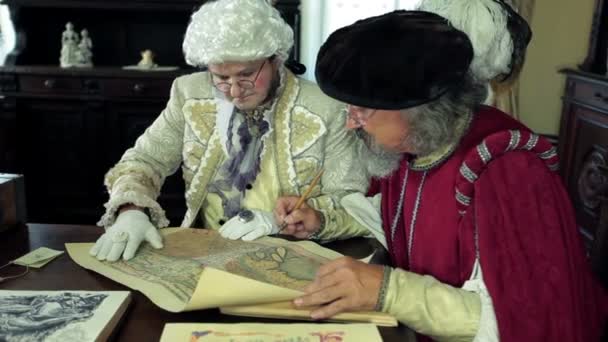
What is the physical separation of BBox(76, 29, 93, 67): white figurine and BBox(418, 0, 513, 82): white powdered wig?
2.78 metres

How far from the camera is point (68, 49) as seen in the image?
3.18 m

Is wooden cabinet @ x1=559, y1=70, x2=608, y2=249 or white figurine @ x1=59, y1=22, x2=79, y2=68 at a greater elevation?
white figurine @ x1=59, y1=22, x2=79, y2=68

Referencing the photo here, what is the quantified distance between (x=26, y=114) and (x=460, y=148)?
287 cm

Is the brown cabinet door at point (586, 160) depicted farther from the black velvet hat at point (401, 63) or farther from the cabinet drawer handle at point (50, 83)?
the cabinet drawer handle at point (50, 83)

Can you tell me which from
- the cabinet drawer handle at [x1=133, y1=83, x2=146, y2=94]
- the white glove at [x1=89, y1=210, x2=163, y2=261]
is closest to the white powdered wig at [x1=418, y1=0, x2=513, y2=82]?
the white glove at [x1=89, y1=210, x2=163, y2=261]

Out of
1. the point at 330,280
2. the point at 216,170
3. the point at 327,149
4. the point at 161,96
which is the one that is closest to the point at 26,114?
the point at 161,96

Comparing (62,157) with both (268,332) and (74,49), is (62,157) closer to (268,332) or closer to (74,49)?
(74,49)

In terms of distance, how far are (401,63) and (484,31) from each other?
0.17m

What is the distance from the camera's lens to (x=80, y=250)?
1.07 meters

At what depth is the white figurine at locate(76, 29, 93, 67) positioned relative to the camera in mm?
3221

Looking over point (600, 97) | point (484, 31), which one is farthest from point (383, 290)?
point (600, 97)

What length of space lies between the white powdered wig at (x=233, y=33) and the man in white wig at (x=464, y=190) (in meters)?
0.39

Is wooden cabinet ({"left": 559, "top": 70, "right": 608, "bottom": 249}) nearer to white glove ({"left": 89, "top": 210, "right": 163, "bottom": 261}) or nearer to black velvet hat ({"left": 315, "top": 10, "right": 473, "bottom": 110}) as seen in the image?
black velvet hat ({"left": 315, "top": 10, "right": 473, "bottom": 110})

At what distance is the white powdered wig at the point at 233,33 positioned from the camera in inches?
51.7
